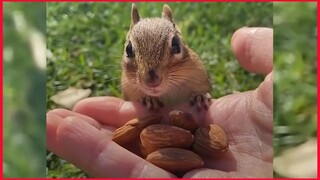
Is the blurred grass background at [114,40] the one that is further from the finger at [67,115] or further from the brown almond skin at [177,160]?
the brown almond skin at [177,160]

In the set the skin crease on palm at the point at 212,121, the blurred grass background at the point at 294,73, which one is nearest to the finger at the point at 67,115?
the skin crease on palm at the point at 212,121

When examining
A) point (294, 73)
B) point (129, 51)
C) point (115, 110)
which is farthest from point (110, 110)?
point (294, 73)

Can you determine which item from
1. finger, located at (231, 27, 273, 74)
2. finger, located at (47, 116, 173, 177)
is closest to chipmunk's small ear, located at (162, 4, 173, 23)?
finger, located at (231, 27, 273, 74)

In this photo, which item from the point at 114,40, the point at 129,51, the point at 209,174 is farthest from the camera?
the point at 114,40

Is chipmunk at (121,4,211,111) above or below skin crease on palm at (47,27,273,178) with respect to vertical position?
above

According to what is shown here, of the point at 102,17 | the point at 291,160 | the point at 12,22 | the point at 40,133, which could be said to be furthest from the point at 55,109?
the point at 291,160

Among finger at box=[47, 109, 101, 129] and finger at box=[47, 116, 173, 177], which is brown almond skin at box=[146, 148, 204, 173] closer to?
finger at box=[47, 116, 173, 177]

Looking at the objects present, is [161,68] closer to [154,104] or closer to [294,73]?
[154,104]
